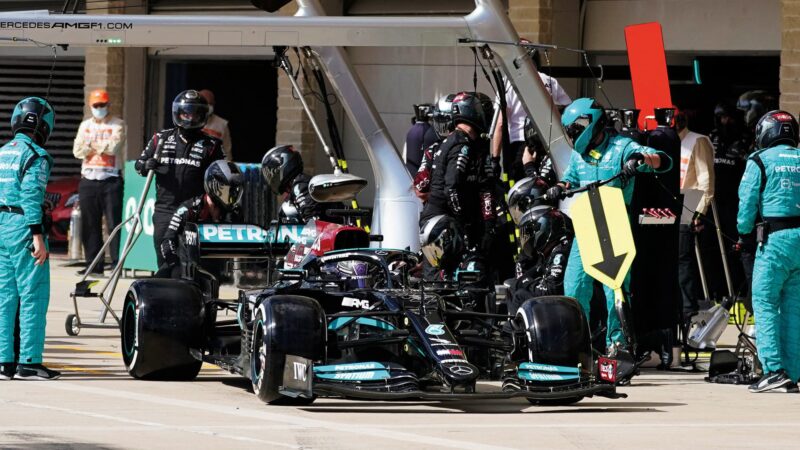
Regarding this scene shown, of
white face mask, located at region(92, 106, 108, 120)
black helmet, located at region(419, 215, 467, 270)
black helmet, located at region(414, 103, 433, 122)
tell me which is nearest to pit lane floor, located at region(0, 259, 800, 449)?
black helmet, located at region(419, 215, 467, 270)

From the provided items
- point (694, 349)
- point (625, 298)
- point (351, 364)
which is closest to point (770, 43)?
point (694, 349)

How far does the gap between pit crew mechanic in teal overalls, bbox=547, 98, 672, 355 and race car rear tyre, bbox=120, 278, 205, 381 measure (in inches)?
105

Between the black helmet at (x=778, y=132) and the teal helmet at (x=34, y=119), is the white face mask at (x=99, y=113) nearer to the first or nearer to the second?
the teal helmet at (x=34, y=119)

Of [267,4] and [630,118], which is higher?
[267,4]

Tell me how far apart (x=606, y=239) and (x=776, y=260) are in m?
1.20

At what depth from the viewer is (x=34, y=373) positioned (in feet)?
39.2

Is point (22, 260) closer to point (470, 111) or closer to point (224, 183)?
point (224, 183)

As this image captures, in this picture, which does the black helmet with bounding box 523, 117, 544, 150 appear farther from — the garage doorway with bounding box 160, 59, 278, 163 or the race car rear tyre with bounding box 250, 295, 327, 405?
the garage doorway with bounding box 160, 59, 278, 163

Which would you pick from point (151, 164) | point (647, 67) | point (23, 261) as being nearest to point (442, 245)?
point (647, 67)

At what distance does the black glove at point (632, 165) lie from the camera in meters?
12.4

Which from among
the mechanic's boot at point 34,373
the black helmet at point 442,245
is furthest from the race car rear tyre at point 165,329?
the black helmet at point 442,245

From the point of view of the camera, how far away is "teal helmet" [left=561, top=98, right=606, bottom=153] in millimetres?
12711

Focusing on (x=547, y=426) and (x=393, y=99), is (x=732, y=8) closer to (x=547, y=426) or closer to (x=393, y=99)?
(x=393, y=99)

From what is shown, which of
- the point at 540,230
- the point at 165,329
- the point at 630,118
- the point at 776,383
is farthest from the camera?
the point at 630,118
